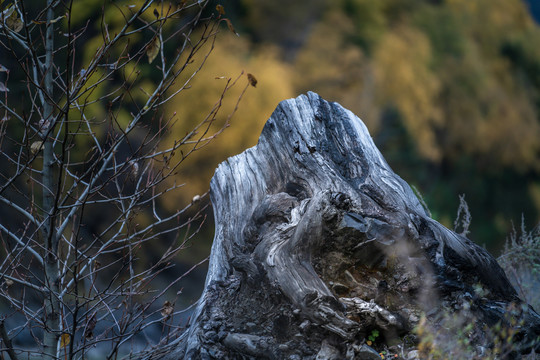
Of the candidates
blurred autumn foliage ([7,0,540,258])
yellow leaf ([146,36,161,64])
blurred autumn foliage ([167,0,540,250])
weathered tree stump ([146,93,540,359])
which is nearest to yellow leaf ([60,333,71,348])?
weathered tree stump ([146,93,540,359])

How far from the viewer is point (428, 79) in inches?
600

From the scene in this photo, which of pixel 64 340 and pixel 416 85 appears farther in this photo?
pixel 416 85

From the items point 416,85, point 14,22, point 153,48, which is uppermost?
point 416,85

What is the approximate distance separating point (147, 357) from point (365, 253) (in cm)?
146

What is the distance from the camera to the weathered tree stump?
261 cm

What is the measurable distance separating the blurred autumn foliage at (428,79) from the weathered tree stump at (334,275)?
761cm

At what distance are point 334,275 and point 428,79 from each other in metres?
13.6

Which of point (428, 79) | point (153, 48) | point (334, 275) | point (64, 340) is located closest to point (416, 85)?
point (428, 79)

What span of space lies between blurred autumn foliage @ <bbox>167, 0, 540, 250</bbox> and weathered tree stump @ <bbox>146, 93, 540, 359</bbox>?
761 centimetres

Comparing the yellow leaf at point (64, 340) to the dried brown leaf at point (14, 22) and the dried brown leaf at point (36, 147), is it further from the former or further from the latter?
the dried brown leaf at point (14, 22)

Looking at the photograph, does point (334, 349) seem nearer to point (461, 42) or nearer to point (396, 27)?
point (396, 27)

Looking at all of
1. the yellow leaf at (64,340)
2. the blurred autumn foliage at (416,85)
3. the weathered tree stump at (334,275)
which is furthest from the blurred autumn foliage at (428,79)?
the yellow leaf at (64,340)

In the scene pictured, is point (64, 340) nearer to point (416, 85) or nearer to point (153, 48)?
point (153, 48)

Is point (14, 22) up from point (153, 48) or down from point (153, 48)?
up
